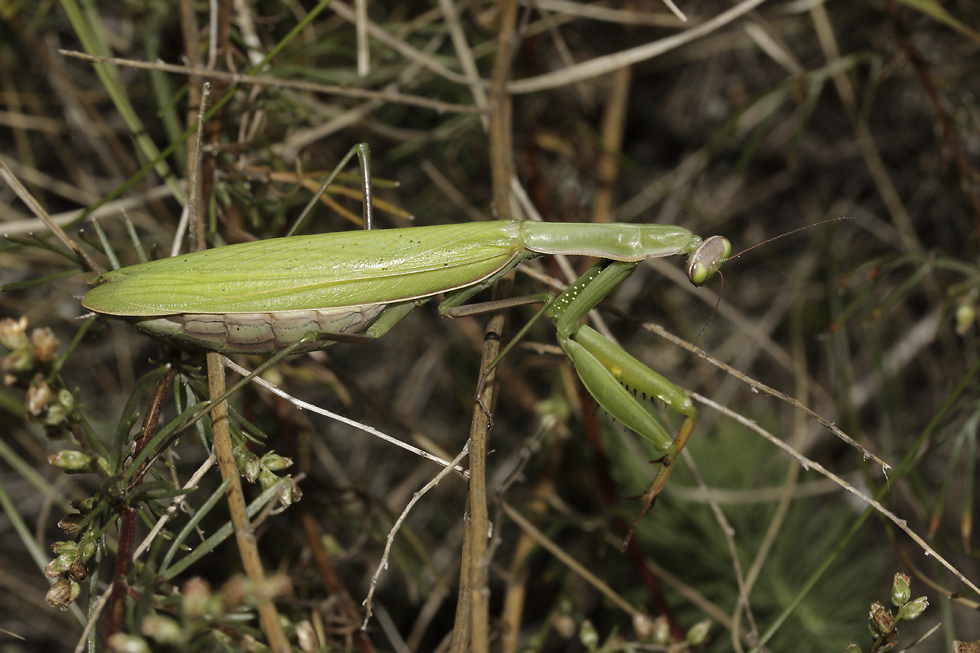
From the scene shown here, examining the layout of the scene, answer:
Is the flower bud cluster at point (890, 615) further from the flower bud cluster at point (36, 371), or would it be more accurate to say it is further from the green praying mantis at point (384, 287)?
the flower bud cluster at point (36, 371)

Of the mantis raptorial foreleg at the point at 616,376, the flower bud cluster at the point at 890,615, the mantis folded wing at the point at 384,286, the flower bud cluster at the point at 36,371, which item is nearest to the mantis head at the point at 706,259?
the mantis folded wing at the point at 384,286

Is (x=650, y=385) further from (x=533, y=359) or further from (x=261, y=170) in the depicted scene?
(x=261, y=170)

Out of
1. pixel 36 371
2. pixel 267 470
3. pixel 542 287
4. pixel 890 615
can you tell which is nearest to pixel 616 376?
pixel 542 287

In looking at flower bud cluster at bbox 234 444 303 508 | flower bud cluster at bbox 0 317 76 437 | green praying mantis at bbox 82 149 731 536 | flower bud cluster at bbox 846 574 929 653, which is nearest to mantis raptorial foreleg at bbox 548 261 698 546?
green praying mantis at bbox 82 149 731 536

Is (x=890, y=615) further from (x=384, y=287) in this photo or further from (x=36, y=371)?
(x=36, y=371)

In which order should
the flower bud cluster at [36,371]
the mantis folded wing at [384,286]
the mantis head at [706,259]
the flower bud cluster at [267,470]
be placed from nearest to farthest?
the flower bud cluster at [36,371] → the flower bud cluster at [267,470] → the mantis folded wing at [384,286] → the mantis head at [706,259]

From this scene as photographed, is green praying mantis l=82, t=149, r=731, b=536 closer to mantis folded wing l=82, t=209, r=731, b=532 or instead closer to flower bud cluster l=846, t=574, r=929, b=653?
mantis folded wing l=82, t=209, r=731, b=532
